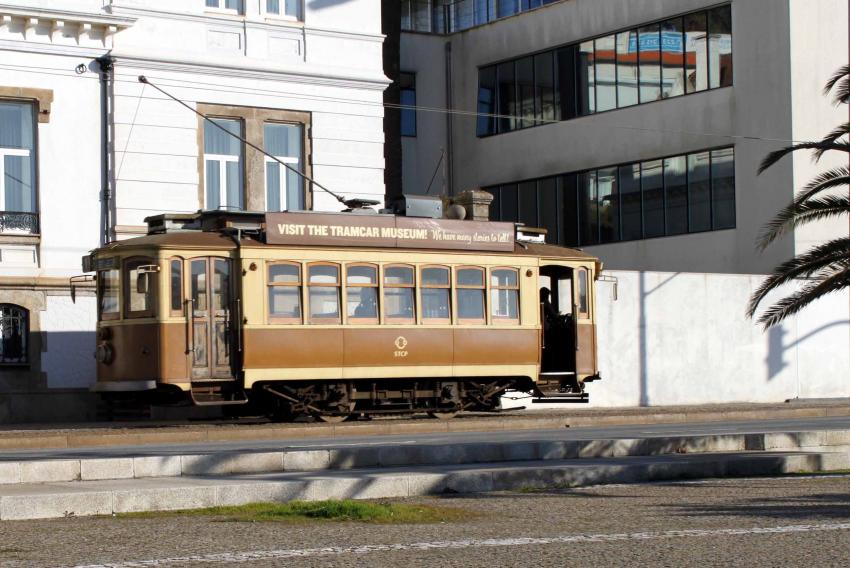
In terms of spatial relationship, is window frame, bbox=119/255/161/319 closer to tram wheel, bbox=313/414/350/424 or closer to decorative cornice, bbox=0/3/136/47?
tram wheel, bbox=313/414/350/424

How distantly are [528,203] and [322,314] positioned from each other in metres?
Result: 20.9

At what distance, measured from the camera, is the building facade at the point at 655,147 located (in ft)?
108

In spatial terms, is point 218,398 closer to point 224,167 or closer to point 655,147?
point 224,167

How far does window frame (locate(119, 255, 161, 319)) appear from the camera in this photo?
23.5 metres

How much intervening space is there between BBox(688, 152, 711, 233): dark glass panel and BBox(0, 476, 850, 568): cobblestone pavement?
27824 mm

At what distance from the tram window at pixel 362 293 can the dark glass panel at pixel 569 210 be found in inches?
746

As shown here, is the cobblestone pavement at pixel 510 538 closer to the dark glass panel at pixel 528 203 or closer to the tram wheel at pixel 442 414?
the tram wheel at pixel 442 414

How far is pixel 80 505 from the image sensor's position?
11.1 m

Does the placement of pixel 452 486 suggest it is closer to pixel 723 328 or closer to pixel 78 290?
pixel 78 290

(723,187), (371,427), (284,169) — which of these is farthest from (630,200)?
(371,427)

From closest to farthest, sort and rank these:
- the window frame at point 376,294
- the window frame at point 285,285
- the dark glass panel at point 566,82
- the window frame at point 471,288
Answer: the window frame at point 285,285, the window frame at point 376,294, the window frame at point 471,288, the dark glass panel at point 566,82

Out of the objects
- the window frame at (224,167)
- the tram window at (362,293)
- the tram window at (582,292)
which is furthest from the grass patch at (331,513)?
the window frame at (224,167)

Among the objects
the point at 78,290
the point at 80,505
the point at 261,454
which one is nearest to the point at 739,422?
the point at 78,290

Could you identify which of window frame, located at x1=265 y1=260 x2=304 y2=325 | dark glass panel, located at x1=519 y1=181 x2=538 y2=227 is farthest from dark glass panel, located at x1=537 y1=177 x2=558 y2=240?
window frame, located at x1=265 y1=260 x2=304 y2=325
